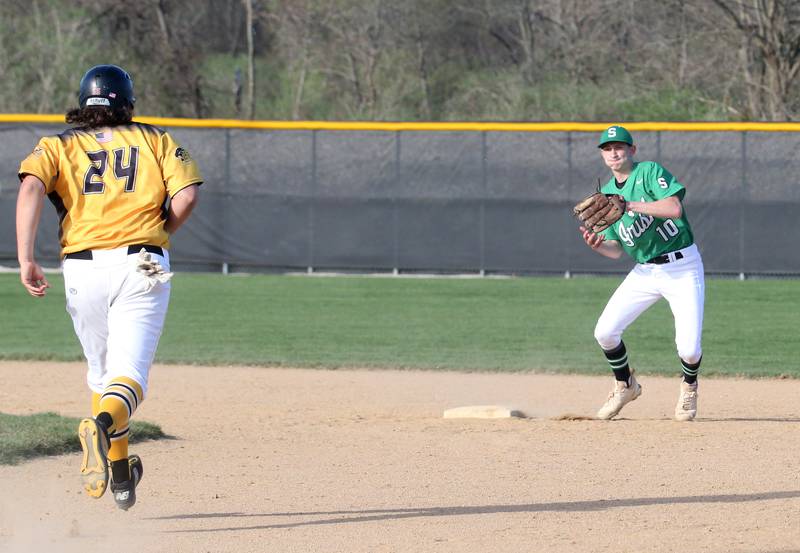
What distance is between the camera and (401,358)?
10109 millimetres

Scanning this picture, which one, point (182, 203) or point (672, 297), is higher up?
point (182, 203)

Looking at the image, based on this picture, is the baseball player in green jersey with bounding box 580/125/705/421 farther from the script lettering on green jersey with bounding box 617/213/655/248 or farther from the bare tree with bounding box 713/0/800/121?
the bare tree with bounding box 713/0/800/121

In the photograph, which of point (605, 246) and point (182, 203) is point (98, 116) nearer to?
point (182, 203)

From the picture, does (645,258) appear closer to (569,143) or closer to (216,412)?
(216,412)

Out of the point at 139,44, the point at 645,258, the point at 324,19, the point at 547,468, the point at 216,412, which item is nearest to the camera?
the point at 547,468

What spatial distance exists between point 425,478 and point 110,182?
208 centimetres

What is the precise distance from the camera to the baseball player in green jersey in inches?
261

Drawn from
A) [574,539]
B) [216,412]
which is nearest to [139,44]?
[216,412]

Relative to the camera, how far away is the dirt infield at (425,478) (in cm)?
442

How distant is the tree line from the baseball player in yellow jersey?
17625 millimetres

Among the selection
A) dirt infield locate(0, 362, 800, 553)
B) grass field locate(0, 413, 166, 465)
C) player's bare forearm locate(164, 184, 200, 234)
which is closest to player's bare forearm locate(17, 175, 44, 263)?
player's bare forearm locate(164, 184, 200, 234)

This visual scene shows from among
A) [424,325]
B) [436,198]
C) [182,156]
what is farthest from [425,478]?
[436,198]

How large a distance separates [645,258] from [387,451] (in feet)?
6.33

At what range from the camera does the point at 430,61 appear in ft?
100
